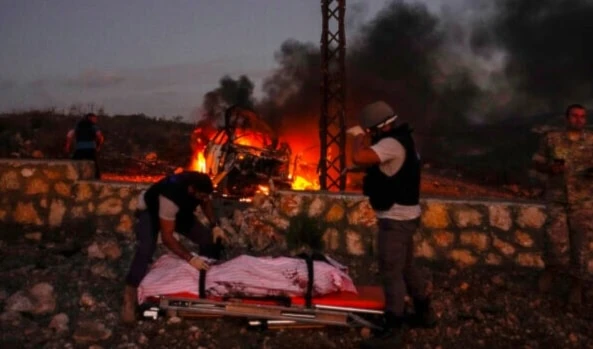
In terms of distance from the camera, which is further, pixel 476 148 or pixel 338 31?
pixel 476 148

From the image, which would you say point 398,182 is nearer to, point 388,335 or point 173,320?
point 388,335

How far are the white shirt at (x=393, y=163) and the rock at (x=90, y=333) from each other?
8.06ft

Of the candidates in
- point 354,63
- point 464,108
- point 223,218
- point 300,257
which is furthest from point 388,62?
point 300,257

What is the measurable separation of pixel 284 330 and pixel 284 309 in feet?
0.91

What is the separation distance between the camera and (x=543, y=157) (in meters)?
6.84

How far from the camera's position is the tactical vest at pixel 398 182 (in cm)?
557

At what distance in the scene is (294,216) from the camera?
8125 millimetres

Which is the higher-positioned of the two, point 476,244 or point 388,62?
point 388,62

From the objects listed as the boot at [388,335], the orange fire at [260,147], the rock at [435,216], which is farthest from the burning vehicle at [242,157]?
the boot at [388,335]

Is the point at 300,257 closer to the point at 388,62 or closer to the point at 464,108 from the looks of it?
the point at 388,62

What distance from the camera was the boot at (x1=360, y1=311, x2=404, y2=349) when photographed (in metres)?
5.44

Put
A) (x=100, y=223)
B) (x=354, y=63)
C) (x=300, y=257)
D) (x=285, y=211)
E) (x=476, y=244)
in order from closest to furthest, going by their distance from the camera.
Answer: (x=300, y=257), (x=476, y=244), (x=285, y=211), (x=100, y=223), (x=354, y=63)

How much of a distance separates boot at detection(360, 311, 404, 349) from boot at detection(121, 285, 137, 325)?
6.36 ft

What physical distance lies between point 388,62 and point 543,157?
23128 millimetres
